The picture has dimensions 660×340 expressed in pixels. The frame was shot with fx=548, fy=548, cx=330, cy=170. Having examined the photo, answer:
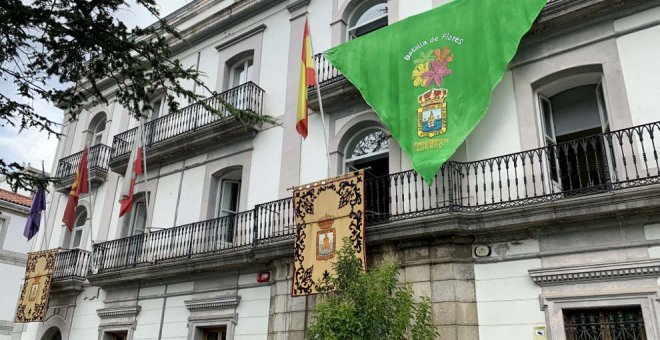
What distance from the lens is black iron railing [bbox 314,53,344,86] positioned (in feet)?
36.6

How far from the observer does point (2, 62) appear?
735cm

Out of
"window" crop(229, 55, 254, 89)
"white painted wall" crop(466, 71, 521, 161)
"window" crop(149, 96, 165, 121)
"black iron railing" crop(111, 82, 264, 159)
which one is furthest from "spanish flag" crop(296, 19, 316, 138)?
"window" crop(149, 96, 165, 121)

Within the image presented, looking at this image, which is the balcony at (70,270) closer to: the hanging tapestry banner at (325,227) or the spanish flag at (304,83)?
the hanging tapestry banner at (325,227)

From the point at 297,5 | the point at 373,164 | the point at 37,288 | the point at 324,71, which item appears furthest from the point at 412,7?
the point at 37,288

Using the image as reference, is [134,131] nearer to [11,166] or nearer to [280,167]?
[280,167]

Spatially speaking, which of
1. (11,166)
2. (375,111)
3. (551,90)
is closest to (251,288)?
(375,111)

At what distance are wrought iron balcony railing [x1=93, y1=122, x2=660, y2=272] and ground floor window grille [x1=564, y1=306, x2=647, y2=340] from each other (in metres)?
1.59

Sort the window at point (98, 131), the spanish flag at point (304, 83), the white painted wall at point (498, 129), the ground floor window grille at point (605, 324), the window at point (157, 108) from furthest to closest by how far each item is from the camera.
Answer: the window at point (98, 131)
the window at point (157, 108)
the spanish flag at point (304, 83)
the white painted wall at point (498, 129)
the ground floor window grille at point (605, 324)

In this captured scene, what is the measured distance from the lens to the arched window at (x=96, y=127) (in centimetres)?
1856

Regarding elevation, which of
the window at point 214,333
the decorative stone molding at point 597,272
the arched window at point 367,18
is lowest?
the window at point 214,333

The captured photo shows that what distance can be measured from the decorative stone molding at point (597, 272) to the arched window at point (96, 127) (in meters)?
15.4

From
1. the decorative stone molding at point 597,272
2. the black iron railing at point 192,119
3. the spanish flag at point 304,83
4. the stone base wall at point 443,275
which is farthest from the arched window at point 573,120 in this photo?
the black iron railing at point 192,119

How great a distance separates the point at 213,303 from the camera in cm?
1141

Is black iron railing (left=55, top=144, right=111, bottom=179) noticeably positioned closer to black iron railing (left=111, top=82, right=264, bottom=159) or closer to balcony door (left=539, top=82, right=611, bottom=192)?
black iron railing (left=111, top=82, right=264, bottom=159)
